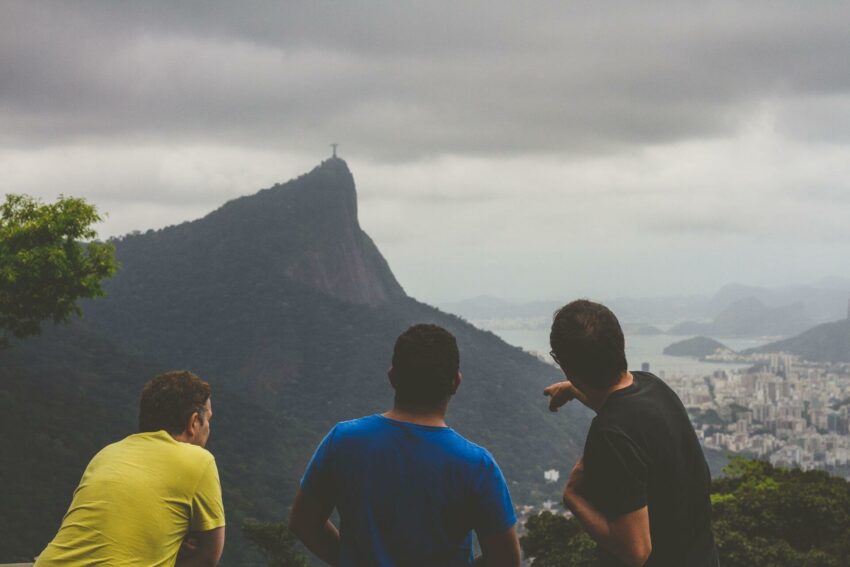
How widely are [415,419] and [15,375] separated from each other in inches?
1752

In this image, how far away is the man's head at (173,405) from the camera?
12.4ft

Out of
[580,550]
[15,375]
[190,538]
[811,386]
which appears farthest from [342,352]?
[811,386]

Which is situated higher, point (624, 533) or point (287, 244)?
point (287, 244)

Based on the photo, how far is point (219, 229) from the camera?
108750mm

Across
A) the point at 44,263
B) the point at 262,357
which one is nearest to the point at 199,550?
the point at 44,263

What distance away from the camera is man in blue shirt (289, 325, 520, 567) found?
338cm

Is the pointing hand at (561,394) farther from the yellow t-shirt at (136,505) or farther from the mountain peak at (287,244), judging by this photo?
the mountain peak at (287,244)

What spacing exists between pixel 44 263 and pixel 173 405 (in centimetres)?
1749

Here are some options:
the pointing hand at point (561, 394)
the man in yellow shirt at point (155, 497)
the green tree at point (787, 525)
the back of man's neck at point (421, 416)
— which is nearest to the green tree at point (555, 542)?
the green tree at point (787, 525)

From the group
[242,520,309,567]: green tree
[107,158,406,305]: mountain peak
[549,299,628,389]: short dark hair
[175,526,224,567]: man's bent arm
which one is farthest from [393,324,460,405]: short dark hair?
[107,158,406,305]: mountain peak

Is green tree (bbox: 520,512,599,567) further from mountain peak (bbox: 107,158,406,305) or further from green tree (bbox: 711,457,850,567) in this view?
mountain peak (bbox: 107,158,406,305)

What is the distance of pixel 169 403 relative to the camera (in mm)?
3768

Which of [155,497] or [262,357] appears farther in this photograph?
[262,357]

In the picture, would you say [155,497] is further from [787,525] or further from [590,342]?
[787,525]
